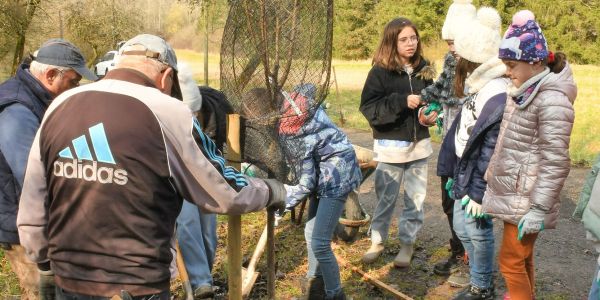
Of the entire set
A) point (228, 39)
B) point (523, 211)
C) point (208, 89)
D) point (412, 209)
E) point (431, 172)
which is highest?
point (228, 39)

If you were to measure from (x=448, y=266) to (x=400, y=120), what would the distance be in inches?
50.4

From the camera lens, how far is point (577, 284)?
4555mm

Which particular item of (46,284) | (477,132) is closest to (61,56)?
(46,284)

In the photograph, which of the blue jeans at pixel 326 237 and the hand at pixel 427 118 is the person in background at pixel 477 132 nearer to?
the hand at pixel 427 118

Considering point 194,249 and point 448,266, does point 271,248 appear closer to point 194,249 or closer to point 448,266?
point 194,249

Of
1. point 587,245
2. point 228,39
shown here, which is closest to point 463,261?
point 587,245

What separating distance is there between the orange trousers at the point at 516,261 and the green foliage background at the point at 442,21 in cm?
3906

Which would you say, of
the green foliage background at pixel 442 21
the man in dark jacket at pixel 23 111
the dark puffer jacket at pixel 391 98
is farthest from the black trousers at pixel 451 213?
the green foliage background at pixel 442 21

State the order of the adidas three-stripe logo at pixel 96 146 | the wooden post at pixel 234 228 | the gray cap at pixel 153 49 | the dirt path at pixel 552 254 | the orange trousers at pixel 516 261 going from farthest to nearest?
1. the dirt path at pixel 552 254
2. the orange trousers at pixel 516 261
3. the wooden post at pixel 234 228
4. the gray cap at pixel 153 49
5. the adidas three-stripe logo at pixel 96 146

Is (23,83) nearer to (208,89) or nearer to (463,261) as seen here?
(208,89)

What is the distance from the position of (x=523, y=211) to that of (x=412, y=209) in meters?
1.68

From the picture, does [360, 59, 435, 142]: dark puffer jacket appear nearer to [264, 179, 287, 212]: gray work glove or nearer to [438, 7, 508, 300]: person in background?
[438, 7, 508, 300]: person in background

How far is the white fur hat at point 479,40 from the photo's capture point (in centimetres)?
377

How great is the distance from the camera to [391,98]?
187 inches
